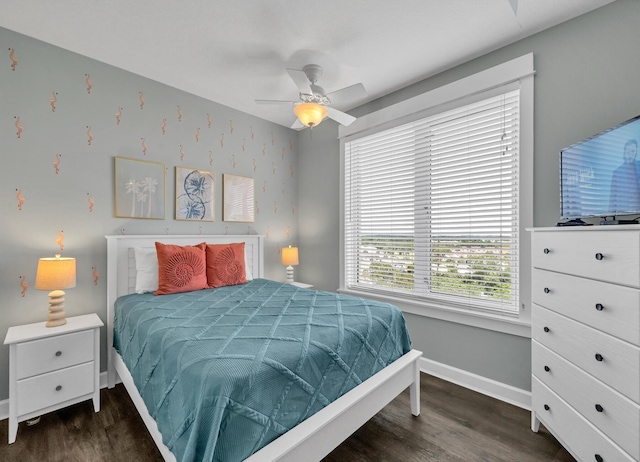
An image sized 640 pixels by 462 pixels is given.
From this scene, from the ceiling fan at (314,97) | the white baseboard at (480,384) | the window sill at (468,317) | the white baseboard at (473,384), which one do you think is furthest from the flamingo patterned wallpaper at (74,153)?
the white baseboard at (480,384)

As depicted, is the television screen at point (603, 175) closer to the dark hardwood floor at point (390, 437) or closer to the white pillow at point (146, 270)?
the dark hardwood floor at point (390, 437)

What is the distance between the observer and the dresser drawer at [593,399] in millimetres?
1232

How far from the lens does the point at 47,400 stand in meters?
1.99

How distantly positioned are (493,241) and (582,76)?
127cm

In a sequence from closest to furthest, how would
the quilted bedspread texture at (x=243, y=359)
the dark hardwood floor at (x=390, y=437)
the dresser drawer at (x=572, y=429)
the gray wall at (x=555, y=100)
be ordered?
the quilted bedspread texture at (x=243, y=359) < the dresser drawer at (x=572, y=429) < the dark hardwood floor at (x=390, y=437) < the gray wall at (x=555, y=100)

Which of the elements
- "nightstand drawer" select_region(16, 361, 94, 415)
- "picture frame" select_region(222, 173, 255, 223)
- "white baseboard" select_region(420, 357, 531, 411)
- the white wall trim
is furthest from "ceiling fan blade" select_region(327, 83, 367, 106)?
"nightstand drawer" select_region(16, 361, 94, 415)

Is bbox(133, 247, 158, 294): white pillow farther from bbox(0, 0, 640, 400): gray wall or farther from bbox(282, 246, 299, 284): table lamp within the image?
bbox(282, 246, 299, 284): table lamp

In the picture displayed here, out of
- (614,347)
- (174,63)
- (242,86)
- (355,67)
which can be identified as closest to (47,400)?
(174,63)

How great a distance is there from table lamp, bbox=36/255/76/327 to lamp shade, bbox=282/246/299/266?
2.11 m

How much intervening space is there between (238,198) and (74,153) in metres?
1.57

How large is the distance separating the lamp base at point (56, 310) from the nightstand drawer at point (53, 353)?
0.53ft

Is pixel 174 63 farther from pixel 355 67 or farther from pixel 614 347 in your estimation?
pixel 614 347

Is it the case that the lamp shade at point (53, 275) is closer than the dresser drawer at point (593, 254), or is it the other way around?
the dresser drawer at point (593, 254)

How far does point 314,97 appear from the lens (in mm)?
2529
